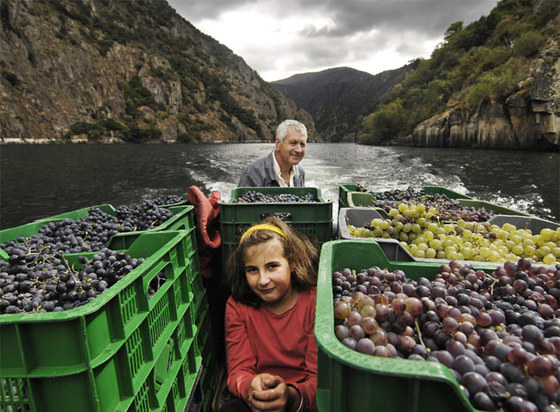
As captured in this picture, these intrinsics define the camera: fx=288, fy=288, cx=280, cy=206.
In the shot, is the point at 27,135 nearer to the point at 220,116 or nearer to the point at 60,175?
the point at 60,175

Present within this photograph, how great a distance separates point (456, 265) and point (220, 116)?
104 meters

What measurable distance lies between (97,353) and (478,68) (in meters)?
52.8

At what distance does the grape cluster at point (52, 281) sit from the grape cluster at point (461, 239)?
5.75ft

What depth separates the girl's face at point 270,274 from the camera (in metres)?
1.72

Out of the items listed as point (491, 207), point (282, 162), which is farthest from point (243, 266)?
point (491, 207)

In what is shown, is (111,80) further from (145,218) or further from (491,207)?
(491,207)

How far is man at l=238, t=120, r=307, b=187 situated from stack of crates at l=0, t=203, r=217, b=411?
2449 mm

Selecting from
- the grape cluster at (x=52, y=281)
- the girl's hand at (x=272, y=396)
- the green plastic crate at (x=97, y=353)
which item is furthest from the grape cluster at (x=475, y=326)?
the grape cluster at (x=52, y=281)

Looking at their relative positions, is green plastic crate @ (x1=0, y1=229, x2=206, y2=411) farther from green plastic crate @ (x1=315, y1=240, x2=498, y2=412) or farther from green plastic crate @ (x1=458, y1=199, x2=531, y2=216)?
green plastic crate @ (x1=458, y1=199, x2=531, y2=216)

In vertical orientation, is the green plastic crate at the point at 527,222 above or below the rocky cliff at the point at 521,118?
below

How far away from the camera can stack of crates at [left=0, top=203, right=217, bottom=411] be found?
96 cm

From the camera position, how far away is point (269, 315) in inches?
71.4

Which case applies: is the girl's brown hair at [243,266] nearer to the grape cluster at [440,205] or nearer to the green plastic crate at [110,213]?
the green plastic crate at [110,213]

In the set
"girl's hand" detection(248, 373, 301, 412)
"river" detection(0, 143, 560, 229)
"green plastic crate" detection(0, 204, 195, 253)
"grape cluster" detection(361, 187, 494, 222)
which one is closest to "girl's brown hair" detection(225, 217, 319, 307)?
"girl's hand" detection(248, 373, 301, 412)
